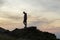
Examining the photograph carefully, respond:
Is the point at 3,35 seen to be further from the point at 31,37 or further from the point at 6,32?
the point at 31,37

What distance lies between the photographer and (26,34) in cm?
4003

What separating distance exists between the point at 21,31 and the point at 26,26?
193 centimetres

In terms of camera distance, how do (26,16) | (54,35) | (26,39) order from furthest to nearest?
1. (54,35)
2. (26,16)
3. (26,39)

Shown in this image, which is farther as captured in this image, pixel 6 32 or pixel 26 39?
pixel 6 32

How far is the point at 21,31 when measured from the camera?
40.8 meters

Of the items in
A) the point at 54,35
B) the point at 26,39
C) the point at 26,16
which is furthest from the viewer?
the point at 54,35

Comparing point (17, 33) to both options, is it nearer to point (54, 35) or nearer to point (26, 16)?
point (26, 16)

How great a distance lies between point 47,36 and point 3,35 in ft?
36.7

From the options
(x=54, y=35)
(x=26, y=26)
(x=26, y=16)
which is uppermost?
(x=26, y=16)

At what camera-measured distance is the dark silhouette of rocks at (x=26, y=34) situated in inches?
1524

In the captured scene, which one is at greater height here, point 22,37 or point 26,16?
point 26,16

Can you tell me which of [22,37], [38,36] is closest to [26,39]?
[22,37]

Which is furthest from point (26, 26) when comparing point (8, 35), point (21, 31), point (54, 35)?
point (54, 35)

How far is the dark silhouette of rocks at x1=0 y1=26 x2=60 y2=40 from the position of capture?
38.7 metres
